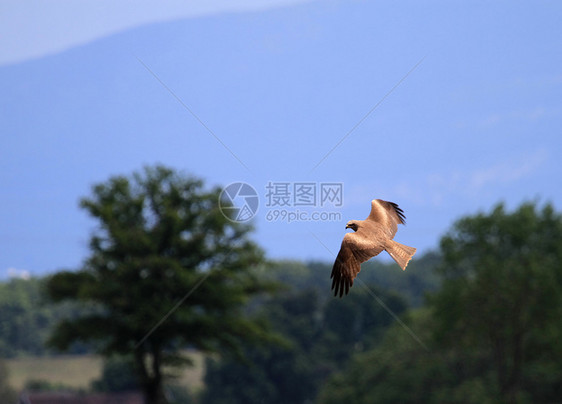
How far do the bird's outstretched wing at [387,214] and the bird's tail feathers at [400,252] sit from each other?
0.37ft

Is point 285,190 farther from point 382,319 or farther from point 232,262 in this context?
point 382,319

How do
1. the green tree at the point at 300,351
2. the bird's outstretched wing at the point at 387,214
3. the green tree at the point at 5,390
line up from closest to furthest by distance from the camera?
1. the bird's outstretched wing at the point at 387,214
2. the green tree at the point at 5,390
3. the green tree at the point at 300,351

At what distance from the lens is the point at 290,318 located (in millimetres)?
80688

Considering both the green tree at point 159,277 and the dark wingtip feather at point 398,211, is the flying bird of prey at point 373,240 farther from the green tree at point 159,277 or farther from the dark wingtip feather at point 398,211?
the green tree at point 159,277

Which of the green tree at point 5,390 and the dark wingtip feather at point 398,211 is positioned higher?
the green tree at point 5,390

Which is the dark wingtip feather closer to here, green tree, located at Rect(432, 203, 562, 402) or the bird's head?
the bird's head

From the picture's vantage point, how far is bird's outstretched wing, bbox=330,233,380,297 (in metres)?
2.70

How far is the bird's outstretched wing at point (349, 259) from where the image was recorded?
270 centimetres

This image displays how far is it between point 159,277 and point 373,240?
33653 millimetres

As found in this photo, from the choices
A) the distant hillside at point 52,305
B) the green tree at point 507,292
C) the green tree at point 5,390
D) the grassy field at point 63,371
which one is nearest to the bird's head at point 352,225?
the green tree at point 507,292

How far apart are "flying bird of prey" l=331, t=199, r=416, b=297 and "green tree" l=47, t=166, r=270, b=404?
31.6 m

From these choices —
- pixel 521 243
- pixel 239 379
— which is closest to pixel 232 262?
pixel 521 243

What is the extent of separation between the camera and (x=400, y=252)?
2744mm

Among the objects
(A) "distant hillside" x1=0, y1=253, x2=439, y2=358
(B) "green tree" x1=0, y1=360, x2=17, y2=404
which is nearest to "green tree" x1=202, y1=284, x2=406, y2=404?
(A) "distant hillside" x1=0, y1=253, x2=439, y2=358
